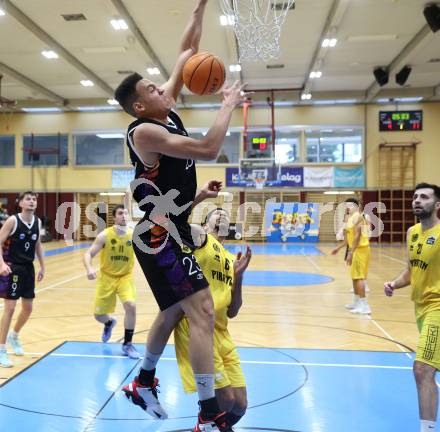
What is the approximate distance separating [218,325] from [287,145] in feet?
64.6

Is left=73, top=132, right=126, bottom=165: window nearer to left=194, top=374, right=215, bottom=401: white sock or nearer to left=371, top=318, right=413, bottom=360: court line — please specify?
left=371, top=318, right=413, bottom=360: court line

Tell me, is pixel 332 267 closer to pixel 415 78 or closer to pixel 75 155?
pixel 415 78

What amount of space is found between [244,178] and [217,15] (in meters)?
7.28

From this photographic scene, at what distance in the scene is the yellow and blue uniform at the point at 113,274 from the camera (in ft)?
17.5

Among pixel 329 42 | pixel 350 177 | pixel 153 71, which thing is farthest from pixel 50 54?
pixel 350 177

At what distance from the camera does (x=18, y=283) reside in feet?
16.6

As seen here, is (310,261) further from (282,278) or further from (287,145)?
(287,145)

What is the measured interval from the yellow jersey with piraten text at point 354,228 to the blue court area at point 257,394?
109 inches

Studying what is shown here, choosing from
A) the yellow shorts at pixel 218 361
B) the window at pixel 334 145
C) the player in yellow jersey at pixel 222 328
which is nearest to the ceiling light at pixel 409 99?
the window at pixel 334 145

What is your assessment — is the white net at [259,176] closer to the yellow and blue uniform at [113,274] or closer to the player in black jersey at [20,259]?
the yellow and blue uniform at [113,274]

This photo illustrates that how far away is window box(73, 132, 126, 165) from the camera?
2308 cm

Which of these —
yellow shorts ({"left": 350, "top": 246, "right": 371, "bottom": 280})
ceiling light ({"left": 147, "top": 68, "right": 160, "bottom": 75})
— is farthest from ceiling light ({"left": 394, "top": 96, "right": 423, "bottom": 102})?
yellow shorts ({"left": 350, "top": 246, "right": 371, "bottom": 280})

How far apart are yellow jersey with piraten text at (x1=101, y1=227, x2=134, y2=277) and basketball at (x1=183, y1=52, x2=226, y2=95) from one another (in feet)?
10.4

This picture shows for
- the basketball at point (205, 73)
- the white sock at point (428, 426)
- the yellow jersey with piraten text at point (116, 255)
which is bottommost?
the white sock at point (428, 426)
